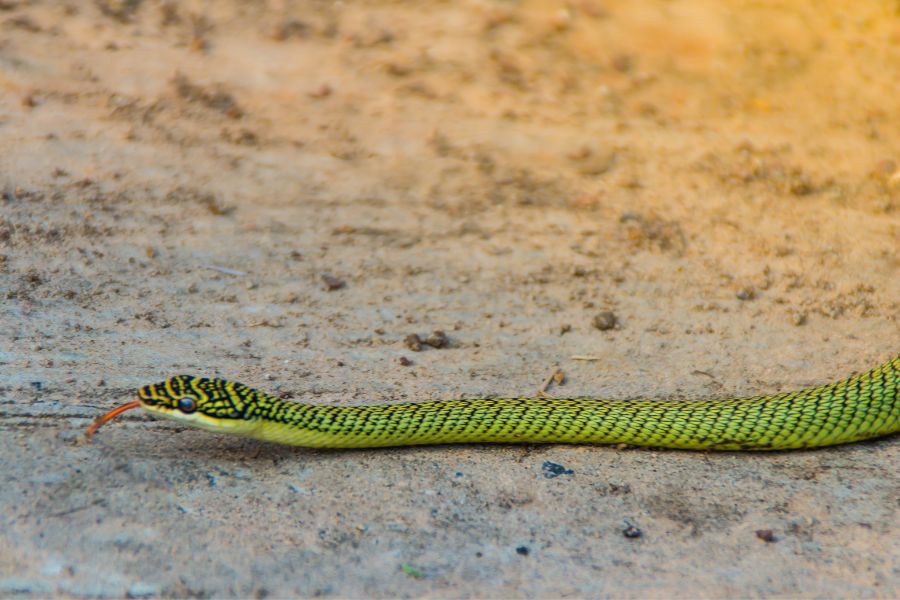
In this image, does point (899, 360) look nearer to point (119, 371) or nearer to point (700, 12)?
point (119, 371)

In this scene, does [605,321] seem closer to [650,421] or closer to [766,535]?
[650,421]

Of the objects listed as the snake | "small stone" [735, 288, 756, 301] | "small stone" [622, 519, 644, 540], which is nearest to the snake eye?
the snake

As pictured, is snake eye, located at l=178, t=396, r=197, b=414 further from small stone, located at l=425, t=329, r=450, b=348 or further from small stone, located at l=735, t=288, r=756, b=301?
small stone, located at l=735, t=288, r=756, b=301

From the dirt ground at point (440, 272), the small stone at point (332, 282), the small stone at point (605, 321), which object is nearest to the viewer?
the dirt ground at point (440, 272)

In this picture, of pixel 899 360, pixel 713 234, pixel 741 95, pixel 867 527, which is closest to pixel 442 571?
pixel 867 527

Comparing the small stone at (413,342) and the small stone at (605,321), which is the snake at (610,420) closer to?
the small stone at (413,342)

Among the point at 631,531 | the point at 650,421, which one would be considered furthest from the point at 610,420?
the point at 631,531

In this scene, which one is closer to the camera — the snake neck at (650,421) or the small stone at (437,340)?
the snake neck at (650,421)

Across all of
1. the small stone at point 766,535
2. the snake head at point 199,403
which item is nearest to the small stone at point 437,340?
the snake head at point 199,403
